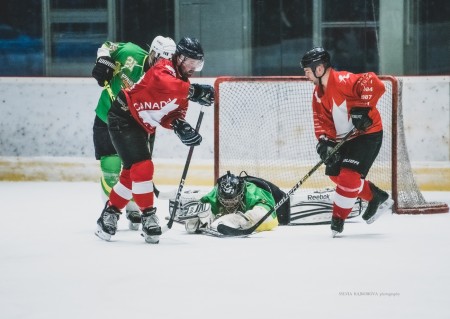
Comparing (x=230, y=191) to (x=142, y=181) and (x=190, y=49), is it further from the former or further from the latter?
(x=190, y=49)

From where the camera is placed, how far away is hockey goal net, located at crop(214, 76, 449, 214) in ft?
19.1

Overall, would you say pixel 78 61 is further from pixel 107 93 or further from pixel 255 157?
pixel 107 93

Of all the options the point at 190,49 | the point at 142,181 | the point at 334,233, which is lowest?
the point at 334,233

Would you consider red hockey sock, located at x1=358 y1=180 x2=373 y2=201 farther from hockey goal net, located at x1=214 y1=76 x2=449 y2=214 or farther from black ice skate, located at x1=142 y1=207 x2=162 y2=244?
black ice skate, located at x1=142 y1=207 x2=162 y2=244

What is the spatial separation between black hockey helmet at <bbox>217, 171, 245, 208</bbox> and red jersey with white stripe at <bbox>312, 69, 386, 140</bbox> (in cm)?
46

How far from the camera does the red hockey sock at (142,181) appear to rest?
14.7ft

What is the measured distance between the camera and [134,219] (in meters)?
5.14

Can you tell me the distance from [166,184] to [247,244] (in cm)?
246

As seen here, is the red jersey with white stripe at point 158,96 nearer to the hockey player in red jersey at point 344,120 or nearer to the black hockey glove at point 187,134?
the black hockey glove at point 187,134

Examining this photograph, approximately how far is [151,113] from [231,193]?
0.66 metres

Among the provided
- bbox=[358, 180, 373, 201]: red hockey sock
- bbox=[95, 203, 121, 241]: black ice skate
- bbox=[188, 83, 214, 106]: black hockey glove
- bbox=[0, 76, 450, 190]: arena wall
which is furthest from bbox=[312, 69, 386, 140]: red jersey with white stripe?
bbox=[0, 76, 450, 190]: arena wall

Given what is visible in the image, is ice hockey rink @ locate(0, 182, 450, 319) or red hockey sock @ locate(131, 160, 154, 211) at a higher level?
red hockey sock @ locate(131, 160, 154, 211)

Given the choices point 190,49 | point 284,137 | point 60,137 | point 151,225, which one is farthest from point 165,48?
point 60,137

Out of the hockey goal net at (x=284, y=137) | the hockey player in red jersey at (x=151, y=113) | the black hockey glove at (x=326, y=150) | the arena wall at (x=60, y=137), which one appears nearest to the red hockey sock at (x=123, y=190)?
the hockey player in red jersey at (x=151, y=113)
